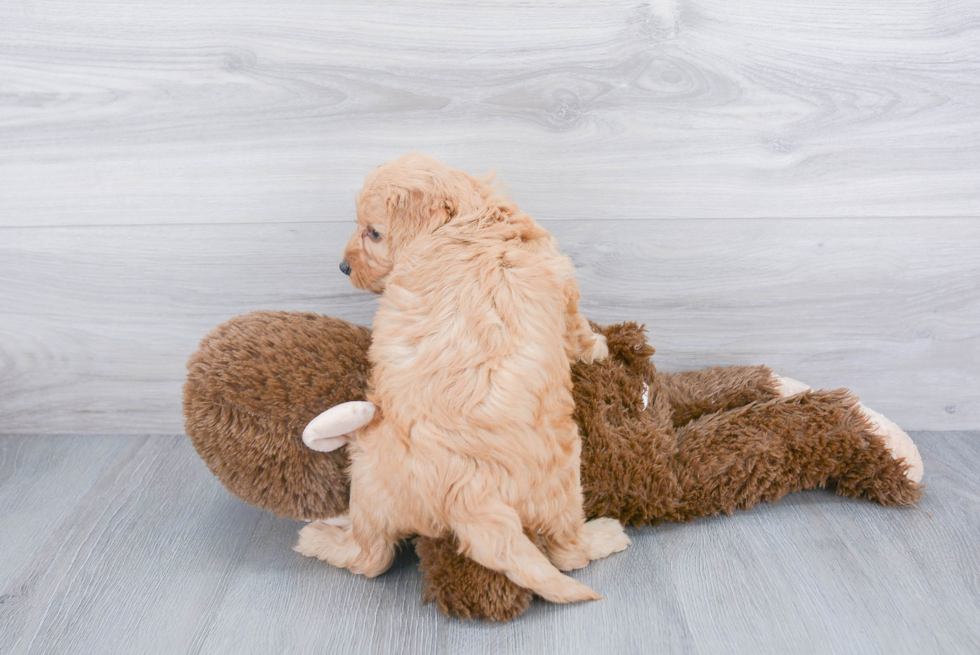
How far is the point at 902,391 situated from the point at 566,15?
909mm

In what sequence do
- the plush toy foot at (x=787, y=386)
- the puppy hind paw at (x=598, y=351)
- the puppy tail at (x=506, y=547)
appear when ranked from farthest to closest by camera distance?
1. the plush toy foot at (x=787, y=386)
2. the puppy hind paw at (x=598, y=351)
3. the puppy tail at (x=506, y=547)

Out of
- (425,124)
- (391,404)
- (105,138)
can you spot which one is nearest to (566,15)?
(425,124)

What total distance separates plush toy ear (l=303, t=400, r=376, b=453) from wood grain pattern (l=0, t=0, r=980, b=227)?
1.39ft

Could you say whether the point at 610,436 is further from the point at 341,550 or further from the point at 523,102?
the point at 523,102

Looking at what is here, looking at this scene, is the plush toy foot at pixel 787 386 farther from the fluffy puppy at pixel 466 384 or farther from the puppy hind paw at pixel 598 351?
the fluffy puppy at pixel 466 384

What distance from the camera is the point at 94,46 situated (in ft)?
3.66

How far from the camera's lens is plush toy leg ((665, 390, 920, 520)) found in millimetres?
1022

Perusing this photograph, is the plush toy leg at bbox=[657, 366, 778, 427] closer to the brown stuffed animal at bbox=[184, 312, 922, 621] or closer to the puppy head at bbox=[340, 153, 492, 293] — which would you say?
the brown stuffed animal at bbox=[184, 312, 922, 621]

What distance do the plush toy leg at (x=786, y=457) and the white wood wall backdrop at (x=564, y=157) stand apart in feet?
0.67

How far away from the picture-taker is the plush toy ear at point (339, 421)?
85 cm

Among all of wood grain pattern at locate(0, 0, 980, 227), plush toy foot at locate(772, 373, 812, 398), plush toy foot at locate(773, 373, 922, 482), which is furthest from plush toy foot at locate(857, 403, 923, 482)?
wood grain pattern at locate(0, 0, 980, 227)

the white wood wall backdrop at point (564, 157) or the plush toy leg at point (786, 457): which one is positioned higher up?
the white wood wall backdrop at point (564, 157)

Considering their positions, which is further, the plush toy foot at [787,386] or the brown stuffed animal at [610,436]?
the plush toy foot at [787,386]

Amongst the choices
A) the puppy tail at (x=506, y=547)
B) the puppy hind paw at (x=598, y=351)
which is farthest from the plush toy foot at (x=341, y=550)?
the puppy hind paw at (x=598, y=351)
